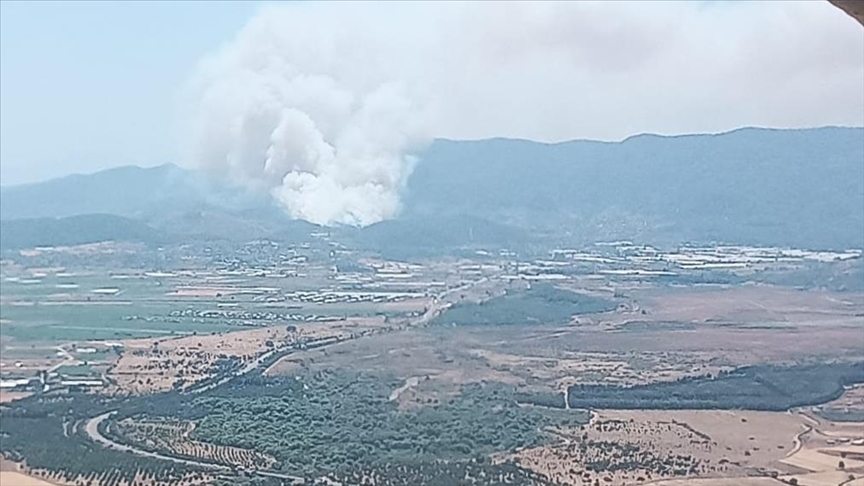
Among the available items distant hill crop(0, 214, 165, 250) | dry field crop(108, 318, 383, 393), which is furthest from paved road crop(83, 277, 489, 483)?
distant hill crop(0, 214, 165, 250)

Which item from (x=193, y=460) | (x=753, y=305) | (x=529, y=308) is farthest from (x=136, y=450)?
(x=753, y=305)

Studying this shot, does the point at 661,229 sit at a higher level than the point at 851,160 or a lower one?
lower

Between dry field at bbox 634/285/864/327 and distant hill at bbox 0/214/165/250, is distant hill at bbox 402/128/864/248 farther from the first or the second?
distant hill at bbox 0/214/165/250

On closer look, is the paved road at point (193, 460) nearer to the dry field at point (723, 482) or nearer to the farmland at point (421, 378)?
the farmland at point (421, 378)

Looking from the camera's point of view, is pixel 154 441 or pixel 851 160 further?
pixel 851 160

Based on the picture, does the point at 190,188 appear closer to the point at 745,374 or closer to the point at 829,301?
the point at 829,301

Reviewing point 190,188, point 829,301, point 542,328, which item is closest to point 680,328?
point 542,328

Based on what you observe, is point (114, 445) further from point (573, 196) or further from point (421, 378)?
point (573, 196)
